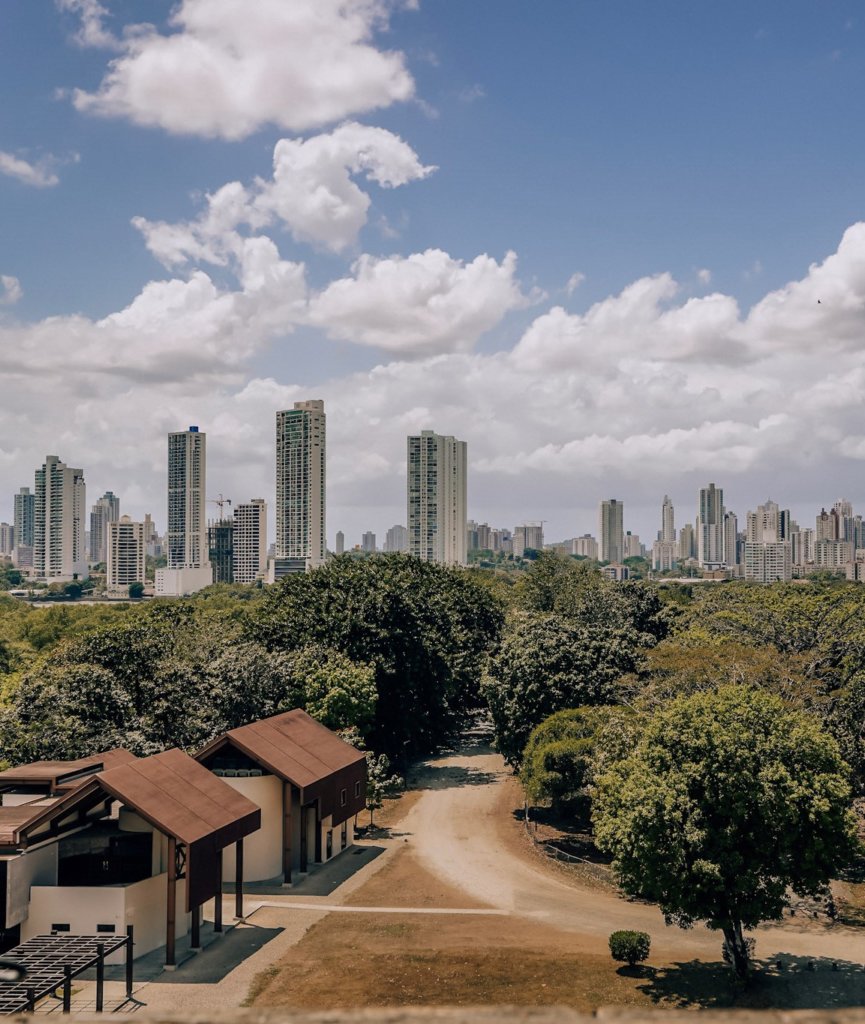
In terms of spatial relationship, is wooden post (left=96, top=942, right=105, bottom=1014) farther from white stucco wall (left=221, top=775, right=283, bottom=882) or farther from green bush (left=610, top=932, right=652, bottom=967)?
green bush (left=610, top=932, right=652, bottom=967)

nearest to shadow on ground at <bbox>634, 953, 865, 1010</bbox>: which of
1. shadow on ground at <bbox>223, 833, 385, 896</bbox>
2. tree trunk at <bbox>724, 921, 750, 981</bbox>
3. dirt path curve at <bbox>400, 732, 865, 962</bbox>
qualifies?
tree trunk at <bbox>724, 921, 750, 981</bbox>

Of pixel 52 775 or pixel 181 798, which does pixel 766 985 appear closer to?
pixel 181 798

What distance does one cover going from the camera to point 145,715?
45188 mm

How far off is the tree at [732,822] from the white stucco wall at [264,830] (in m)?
15.7

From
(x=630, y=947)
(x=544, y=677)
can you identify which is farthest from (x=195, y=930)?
(x=544, y=677)

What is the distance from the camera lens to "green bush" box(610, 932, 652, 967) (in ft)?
93.4

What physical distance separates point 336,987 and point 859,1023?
1036 inches

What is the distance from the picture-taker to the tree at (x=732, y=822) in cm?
2558

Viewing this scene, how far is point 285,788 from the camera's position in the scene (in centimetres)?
3756

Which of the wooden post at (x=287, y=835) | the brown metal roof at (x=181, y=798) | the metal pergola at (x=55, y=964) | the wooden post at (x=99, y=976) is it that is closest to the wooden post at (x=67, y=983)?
the metal pergola at (x=55, y=964)

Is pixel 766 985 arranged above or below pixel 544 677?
below

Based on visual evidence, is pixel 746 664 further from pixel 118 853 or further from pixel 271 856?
pixel 118 853

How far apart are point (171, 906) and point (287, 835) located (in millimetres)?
8456

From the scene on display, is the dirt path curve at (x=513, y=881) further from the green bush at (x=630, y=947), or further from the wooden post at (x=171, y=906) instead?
the wooden post at (x=171, y=906)
